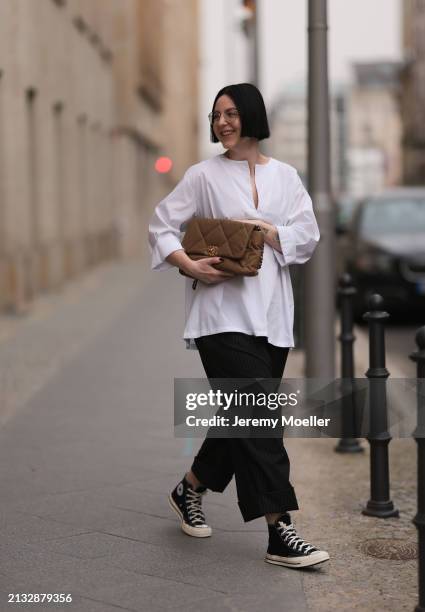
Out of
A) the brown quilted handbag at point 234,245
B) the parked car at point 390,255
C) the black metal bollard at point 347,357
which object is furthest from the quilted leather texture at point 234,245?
the parked car at point 390,255

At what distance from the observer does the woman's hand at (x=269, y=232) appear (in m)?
4.75

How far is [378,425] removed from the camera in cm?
566

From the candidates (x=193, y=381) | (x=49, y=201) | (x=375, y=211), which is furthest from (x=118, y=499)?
(x=49, y=201)

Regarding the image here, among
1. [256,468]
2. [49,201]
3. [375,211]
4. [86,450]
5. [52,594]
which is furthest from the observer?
[49,201]

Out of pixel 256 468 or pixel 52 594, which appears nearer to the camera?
pixel 52 594

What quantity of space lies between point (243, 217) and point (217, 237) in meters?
0.14

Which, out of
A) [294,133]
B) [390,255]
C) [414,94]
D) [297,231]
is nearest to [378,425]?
[297,231]

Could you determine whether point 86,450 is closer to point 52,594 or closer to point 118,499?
point 118,499

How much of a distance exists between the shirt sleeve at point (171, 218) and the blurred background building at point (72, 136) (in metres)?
11.0

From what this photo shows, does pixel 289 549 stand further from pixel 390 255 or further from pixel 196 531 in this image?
pixel 390 255

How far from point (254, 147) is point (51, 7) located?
17.1 metres

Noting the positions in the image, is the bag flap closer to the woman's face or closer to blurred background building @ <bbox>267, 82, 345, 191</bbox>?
the woman's face

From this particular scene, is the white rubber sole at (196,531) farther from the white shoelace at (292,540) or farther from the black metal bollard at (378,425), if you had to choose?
the black metal bollard at (378,425)

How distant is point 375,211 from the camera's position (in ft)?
52.6
